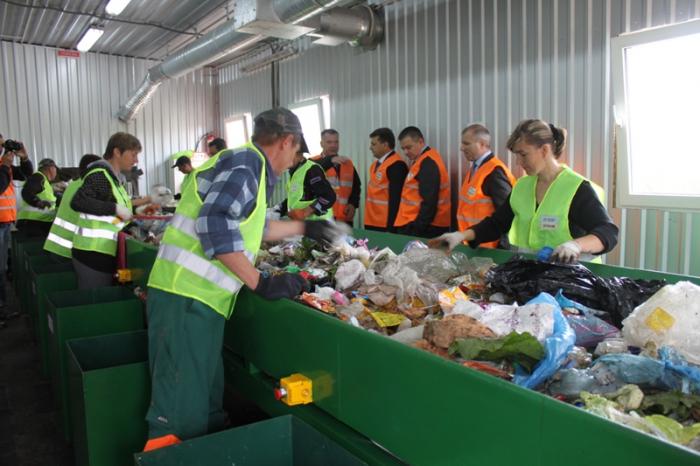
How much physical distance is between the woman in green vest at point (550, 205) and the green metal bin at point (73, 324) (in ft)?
5.97

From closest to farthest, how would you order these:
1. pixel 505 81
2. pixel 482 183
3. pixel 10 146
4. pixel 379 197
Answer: pixel 482 183 < pixel 505 81 < pixel 10 146 < pixel 379 197

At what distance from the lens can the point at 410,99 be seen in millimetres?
5770

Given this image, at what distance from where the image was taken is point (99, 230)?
3.69 m

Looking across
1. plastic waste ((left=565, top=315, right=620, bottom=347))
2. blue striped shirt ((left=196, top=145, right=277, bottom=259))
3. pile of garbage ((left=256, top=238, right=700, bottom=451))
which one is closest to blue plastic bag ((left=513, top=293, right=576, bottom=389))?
pile of garbage ((left=256, top=238, right=700, bottom=451))

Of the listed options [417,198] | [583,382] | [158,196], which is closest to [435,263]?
[583,382]

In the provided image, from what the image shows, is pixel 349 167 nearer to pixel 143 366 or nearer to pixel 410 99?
pixel 410 99

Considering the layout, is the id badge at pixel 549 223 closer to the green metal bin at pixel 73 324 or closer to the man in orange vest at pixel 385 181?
the green metal bin at pixel 73 324

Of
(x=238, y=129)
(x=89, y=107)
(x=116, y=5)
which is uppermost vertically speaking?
(x=116, y=5)

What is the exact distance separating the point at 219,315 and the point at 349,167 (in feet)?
13.4

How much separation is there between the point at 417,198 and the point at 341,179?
1.23m

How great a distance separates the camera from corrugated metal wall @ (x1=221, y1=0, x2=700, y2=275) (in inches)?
153

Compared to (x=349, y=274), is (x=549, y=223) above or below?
above

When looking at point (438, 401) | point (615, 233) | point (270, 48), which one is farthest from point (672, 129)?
point (270, 48)

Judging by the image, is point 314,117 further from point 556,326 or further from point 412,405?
point 412,405
